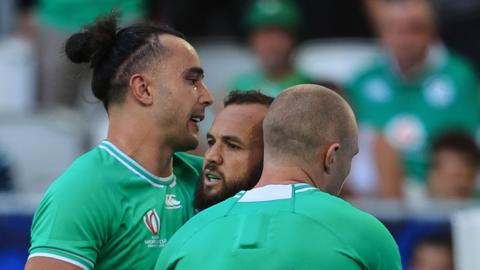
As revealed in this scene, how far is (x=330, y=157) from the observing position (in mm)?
3855

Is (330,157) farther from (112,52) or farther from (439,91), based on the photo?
(439,91)

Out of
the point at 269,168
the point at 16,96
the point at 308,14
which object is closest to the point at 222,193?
the point at 269,168

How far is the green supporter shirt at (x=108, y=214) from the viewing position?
3.87m

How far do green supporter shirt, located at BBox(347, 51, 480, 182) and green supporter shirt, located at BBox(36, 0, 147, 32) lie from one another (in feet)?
5.24

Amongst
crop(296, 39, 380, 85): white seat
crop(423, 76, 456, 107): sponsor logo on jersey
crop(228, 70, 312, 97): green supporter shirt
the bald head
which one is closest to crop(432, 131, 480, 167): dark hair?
crop(423, 76, 456, 107): sponsor logo on jersey

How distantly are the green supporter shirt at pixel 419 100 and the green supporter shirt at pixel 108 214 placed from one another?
4.40 meters

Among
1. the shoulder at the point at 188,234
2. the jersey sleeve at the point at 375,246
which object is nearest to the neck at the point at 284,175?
the shoulder at the point at 188,234

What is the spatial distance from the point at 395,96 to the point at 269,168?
4.97 m

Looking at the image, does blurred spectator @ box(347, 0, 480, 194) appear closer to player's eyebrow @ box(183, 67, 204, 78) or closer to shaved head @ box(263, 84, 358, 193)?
player's eyebrow @ box(183, 67, 204, 78)

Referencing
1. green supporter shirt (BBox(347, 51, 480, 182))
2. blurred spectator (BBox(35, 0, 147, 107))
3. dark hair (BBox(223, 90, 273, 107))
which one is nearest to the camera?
dark hair (BBox(223, 90, 273, 107))

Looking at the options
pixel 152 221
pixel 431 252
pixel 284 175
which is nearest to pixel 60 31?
pixel 431 252

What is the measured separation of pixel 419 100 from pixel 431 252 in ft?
7.27

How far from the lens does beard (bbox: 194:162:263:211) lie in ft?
13.7

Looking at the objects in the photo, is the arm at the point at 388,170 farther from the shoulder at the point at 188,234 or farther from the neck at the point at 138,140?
the shoulder at the point at 188,234
